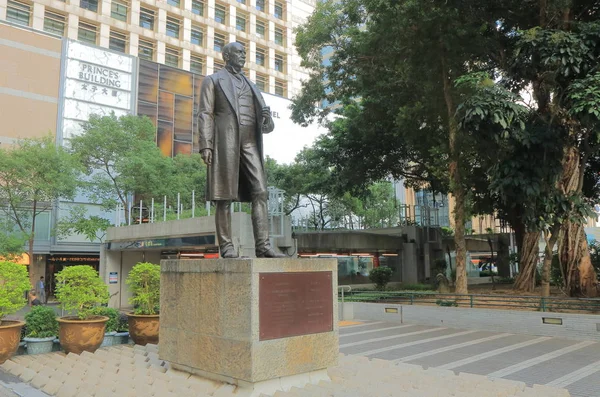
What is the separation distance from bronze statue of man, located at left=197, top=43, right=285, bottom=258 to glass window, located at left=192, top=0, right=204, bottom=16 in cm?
4083

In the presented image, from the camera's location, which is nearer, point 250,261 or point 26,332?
point 250,261

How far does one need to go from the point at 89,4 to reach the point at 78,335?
1413 inches

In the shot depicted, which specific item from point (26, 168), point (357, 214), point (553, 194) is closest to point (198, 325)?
point (553, 194)

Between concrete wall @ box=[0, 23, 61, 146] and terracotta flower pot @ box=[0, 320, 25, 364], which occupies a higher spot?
concrete wall @ box=[0, 23, 61, 146]

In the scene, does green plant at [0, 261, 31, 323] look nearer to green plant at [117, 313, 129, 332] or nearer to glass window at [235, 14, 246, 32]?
green plant at [117, 313, 129, 332]

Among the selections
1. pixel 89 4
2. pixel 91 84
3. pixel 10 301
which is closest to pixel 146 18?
pixel 89 4

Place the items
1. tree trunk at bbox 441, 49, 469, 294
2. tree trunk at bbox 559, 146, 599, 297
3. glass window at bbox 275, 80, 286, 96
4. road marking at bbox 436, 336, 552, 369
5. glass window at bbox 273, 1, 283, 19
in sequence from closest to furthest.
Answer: road marking at bbox 436, 336, 552, 369 → tree trunk at bbox 559, 146, 599, 297 → tree trunk at bbox 441, 49, 469, 294 → glass window at bbox 275, 80, 286, 96 → glass window at bbox 273, 1, 283, 19

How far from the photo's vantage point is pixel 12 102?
3027 cm

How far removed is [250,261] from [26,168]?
845 inches

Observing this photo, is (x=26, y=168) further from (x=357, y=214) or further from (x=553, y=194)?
(x=357, y=214)

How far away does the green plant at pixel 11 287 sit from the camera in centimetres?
821

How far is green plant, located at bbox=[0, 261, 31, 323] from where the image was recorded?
26.9 feet

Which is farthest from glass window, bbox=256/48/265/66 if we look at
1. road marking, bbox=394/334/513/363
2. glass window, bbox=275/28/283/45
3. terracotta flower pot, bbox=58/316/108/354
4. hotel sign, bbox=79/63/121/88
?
terracotta flower pot, bbox=58/316/108/354

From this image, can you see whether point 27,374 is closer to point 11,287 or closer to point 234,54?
point 11,287
